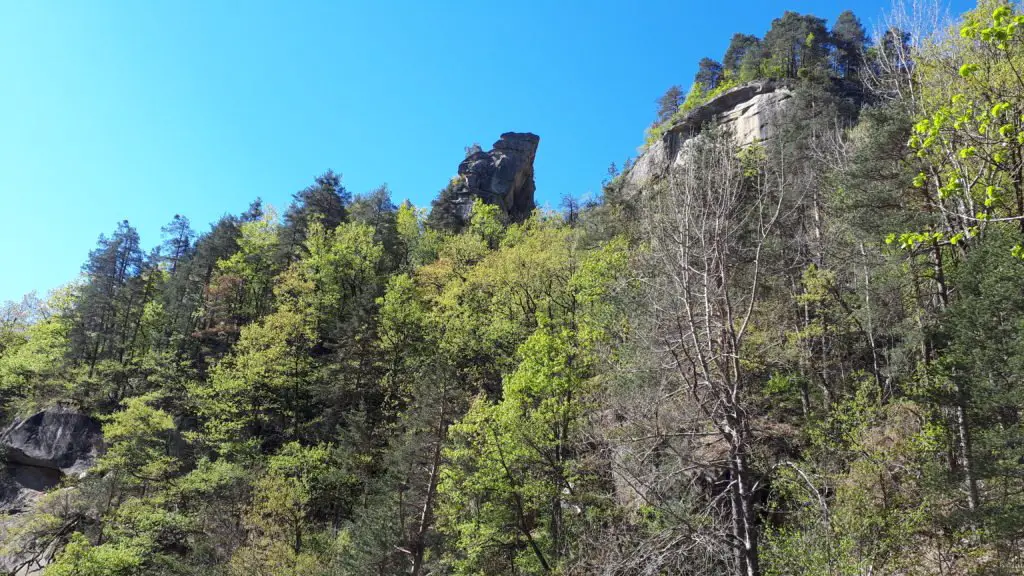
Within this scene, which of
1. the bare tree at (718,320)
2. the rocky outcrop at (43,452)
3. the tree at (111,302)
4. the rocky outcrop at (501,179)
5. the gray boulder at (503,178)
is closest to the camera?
the bare tree at (718,320)

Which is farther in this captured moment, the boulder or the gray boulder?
the gray boulder

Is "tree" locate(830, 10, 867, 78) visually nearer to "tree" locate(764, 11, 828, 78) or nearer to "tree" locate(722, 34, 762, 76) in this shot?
"tree" locate(764, 11, 828, 78)

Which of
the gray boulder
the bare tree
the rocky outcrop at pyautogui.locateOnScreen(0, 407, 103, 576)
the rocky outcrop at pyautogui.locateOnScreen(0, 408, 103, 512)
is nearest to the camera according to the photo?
the bare tree

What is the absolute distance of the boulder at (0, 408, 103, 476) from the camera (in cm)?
3312

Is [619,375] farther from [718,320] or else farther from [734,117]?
[734,117]

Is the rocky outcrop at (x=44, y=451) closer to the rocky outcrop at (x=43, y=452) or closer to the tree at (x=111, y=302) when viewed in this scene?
the rocky outcrop at (x=43, y=452)

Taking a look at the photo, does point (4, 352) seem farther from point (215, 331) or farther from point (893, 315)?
point (893, 315)

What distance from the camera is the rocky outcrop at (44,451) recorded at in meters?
33.0

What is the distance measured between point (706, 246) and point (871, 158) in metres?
11.7

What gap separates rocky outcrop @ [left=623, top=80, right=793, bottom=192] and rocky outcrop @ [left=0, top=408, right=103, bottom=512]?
132 feet

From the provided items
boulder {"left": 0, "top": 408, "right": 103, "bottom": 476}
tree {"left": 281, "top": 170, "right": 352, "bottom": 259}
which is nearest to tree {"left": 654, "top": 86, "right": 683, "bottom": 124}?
tree {"left": 281, "top": 170, "right": 352, "bottom": 259}

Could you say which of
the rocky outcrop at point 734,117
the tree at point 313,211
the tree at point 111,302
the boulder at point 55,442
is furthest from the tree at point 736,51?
the boulder at point 55,442

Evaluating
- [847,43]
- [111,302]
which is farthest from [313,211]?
[847,43]

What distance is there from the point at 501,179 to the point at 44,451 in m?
42.8
